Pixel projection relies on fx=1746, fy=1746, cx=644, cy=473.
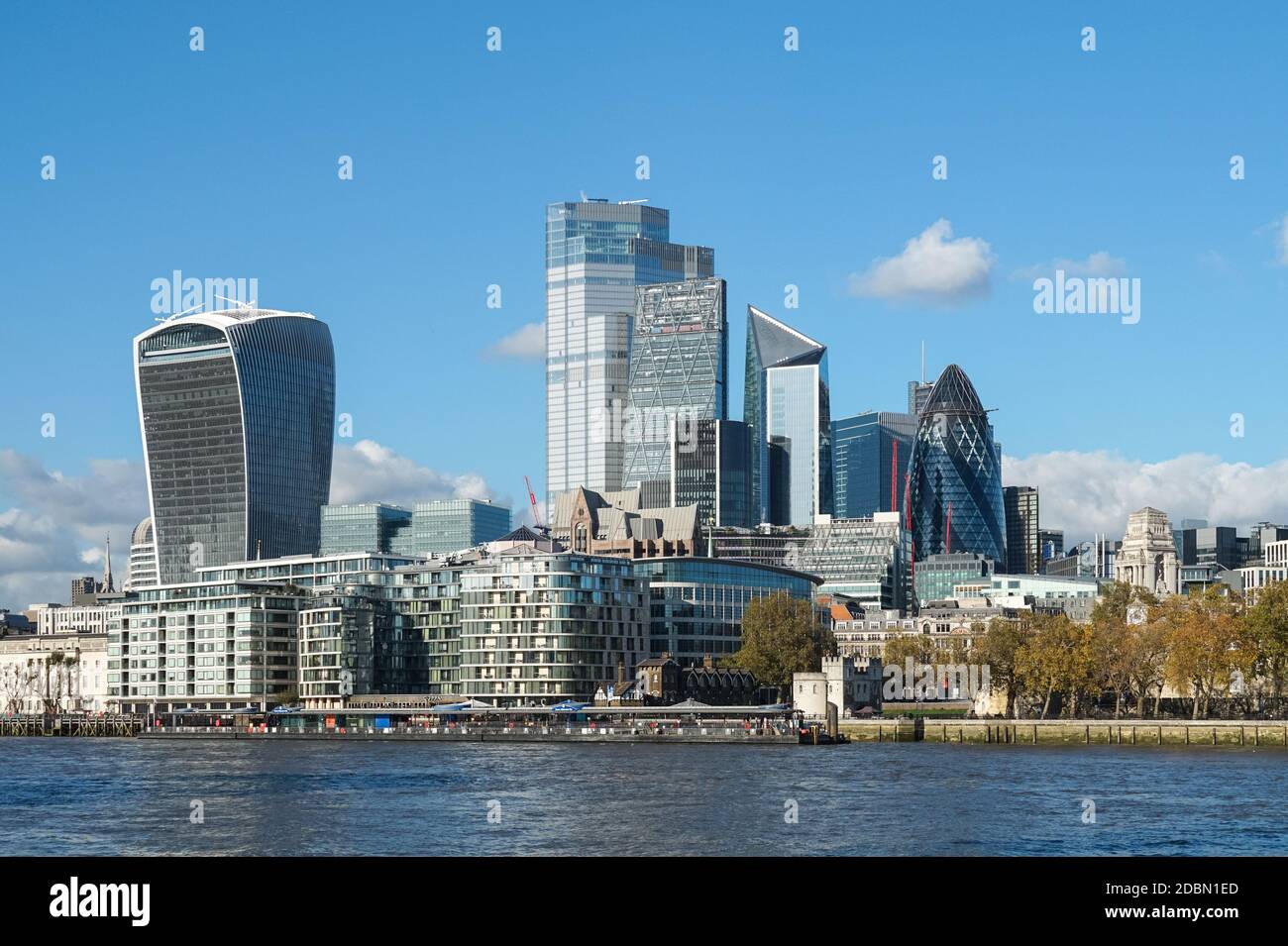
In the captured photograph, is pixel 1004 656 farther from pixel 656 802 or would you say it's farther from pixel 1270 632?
pixel 656 802

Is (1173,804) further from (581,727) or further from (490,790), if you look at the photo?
(581,727)

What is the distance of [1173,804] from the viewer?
86.6m

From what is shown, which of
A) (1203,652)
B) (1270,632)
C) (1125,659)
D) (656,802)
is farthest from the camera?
(1125,659)

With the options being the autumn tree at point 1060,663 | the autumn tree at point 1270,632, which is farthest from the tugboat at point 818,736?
the autumn tree at point 1270,632

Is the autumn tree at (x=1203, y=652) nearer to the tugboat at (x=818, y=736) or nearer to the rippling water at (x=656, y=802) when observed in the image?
the rippling water at (x=656, y=802)

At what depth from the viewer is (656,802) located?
8769cm

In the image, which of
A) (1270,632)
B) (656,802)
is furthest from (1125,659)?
(656,802)

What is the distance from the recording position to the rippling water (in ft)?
224

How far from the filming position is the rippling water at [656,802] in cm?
6812

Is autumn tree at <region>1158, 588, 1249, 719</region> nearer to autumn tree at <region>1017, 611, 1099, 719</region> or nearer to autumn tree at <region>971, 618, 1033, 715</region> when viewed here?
autumn tree at <region>1017, 611, 1099, 719</region>
